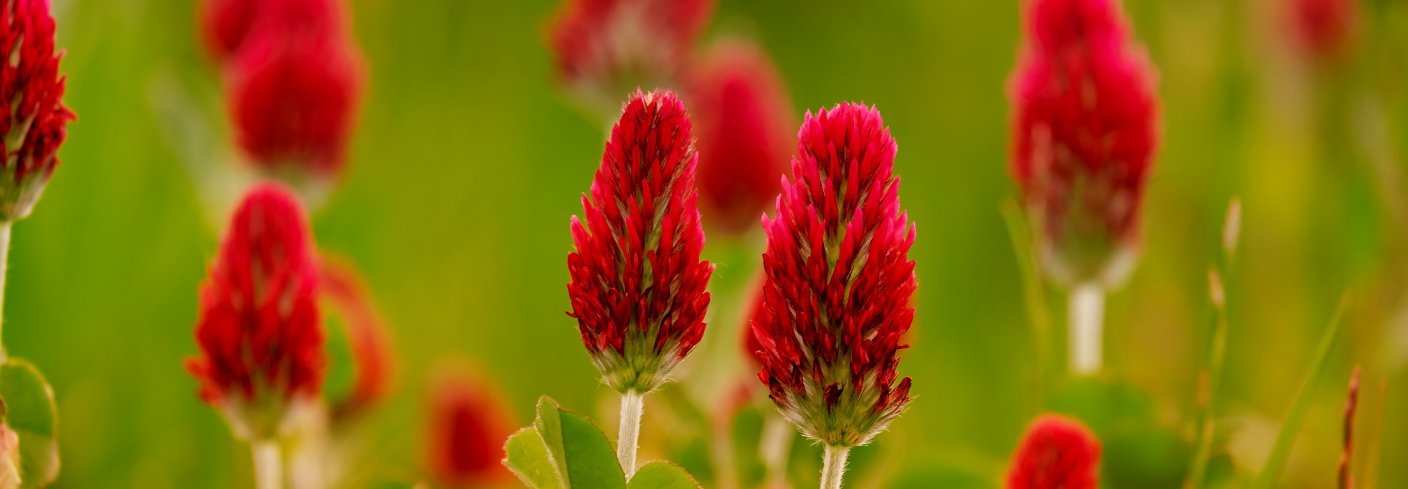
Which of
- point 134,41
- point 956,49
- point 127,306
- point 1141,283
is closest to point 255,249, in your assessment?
point 127,306

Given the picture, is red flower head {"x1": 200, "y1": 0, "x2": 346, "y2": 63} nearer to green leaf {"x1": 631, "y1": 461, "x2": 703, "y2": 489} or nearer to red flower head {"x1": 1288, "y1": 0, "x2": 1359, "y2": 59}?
green leaf {"x1": 631, "y1": 461, "x2": 703, "y2": 489}

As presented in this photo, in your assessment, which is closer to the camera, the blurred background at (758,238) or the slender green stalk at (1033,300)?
the slender green stalk at (1033,300)

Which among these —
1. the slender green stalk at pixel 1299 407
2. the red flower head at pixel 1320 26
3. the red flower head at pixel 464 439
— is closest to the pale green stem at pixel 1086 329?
the slender green stalk at pixel 1299 407

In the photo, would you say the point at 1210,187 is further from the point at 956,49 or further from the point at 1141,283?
the point at 956,49

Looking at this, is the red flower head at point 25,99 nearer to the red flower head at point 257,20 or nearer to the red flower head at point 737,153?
the red flower head at point 257,20

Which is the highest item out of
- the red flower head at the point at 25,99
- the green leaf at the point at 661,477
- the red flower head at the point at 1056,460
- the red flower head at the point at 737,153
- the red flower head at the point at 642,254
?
the red flower head at the point at 737,153

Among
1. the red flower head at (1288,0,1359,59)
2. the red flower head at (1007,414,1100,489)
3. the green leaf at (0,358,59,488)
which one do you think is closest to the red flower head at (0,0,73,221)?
the green leaf at (0,358,59,488)
